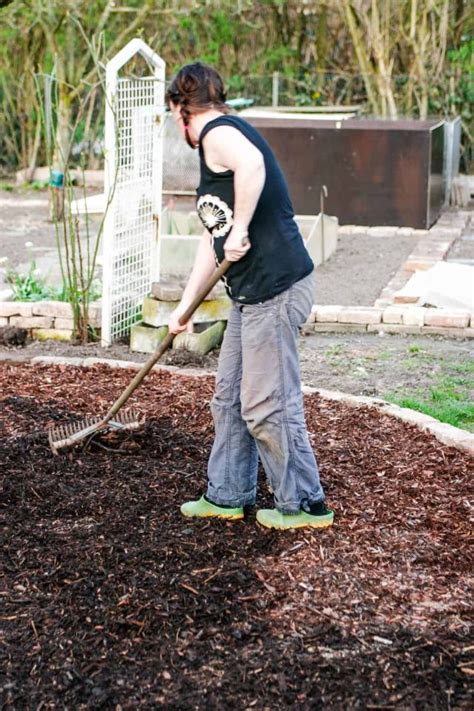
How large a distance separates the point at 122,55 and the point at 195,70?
314 centimetres

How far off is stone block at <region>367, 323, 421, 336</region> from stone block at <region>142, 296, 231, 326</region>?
1276 mm

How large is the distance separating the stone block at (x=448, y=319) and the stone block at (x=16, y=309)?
8.97 feet

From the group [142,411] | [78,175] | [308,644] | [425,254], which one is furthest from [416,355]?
[78,175]

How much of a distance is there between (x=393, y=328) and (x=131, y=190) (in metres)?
2.06

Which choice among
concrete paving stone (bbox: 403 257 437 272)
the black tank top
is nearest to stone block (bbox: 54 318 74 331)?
concrete paving stone (bbox: 403 257 437 272)

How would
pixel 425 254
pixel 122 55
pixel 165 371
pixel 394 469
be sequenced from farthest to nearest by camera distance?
1. pixel 425 254
2. pixel 122 55
3. pixel 165 371
4. pixel 394 469

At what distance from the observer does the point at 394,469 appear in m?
4.70

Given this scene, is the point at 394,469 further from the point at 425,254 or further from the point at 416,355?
the point at 425,254

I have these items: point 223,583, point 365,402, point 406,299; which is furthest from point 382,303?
point 223,583

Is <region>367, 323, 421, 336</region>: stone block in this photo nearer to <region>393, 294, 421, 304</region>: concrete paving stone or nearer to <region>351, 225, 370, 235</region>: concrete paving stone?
<region>393, 294, 421, 304</region>: concrete paving stone

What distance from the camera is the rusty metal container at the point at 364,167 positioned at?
38.5ft

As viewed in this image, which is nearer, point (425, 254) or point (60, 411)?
point (60, 411)

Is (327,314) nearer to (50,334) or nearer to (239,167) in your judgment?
(50,334)

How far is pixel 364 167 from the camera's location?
1187cm
